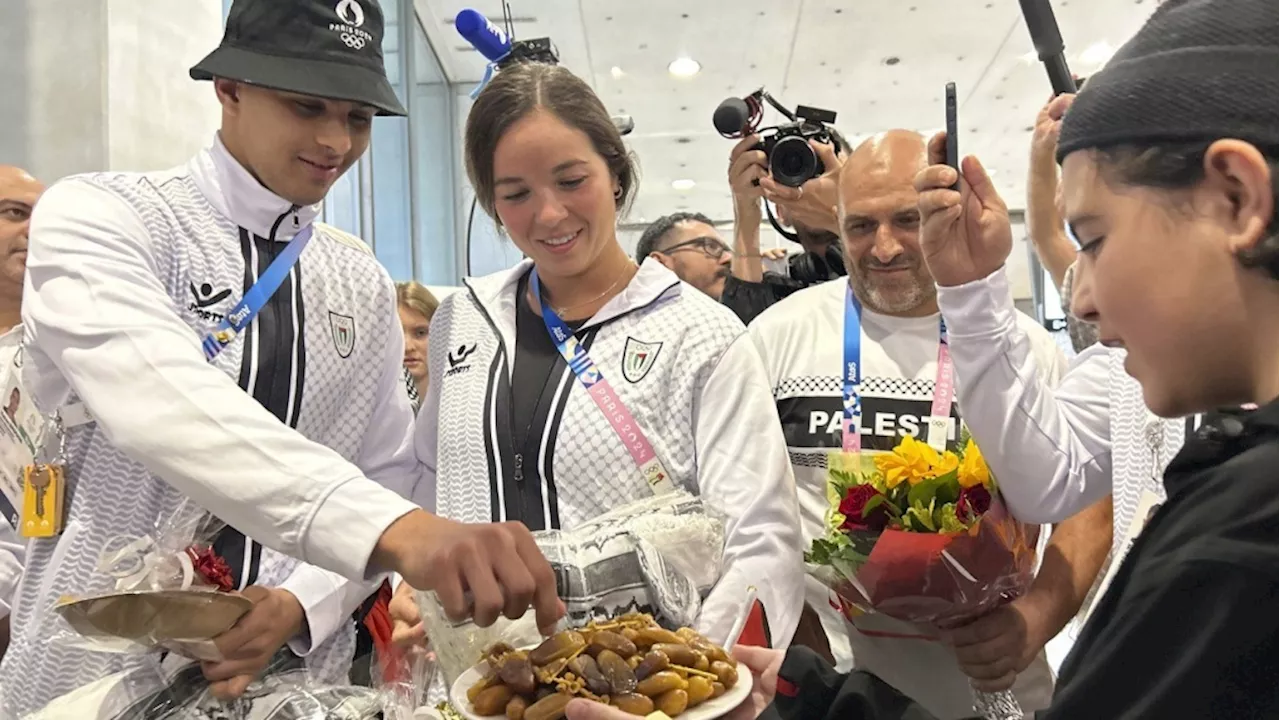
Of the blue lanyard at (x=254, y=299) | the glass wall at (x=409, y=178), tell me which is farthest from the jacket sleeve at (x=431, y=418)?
the glass wall at (x=409, y=178)

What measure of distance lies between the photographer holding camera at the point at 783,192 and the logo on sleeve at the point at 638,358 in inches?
34.8

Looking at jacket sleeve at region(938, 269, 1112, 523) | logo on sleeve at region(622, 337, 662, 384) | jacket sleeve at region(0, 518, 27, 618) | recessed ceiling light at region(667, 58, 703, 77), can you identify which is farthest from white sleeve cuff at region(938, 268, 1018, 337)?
recessed ceiling light at region(667, 58, 703, 77)

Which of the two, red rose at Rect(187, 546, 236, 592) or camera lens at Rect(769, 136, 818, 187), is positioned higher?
camera lens at Rect(769, 136, 818, 187)

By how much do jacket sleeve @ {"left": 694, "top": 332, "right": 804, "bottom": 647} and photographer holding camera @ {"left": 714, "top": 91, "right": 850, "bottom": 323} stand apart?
0.87 metres

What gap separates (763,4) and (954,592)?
5.26m

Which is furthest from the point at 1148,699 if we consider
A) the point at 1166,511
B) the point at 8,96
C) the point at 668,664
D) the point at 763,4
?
the point at 763,4

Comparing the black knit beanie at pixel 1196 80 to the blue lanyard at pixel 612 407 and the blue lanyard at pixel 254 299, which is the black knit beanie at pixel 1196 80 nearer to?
the blue lanyard at pixel 612 407

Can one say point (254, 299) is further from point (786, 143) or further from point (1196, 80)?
point (786, 143)

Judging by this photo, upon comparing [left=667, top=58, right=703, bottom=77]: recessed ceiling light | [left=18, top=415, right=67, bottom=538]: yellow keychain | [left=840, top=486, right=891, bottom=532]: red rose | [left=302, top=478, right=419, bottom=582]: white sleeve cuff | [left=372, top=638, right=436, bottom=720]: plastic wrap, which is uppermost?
[left=667, top=58, right=703, bottom=77]: recessed ceiling light

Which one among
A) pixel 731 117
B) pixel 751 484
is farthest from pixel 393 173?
pixel 751 484

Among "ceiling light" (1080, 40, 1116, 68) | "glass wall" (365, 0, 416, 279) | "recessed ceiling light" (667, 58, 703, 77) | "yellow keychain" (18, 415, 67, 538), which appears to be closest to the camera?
"yellow keychain" (18, 415, 67, 538)

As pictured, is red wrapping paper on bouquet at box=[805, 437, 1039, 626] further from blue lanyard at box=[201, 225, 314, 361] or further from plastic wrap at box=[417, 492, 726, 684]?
blue lanyard at box=[201, 225, 314, 361]

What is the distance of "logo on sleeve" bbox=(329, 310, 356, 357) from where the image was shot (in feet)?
4.85

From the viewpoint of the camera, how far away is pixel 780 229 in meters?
2.56
